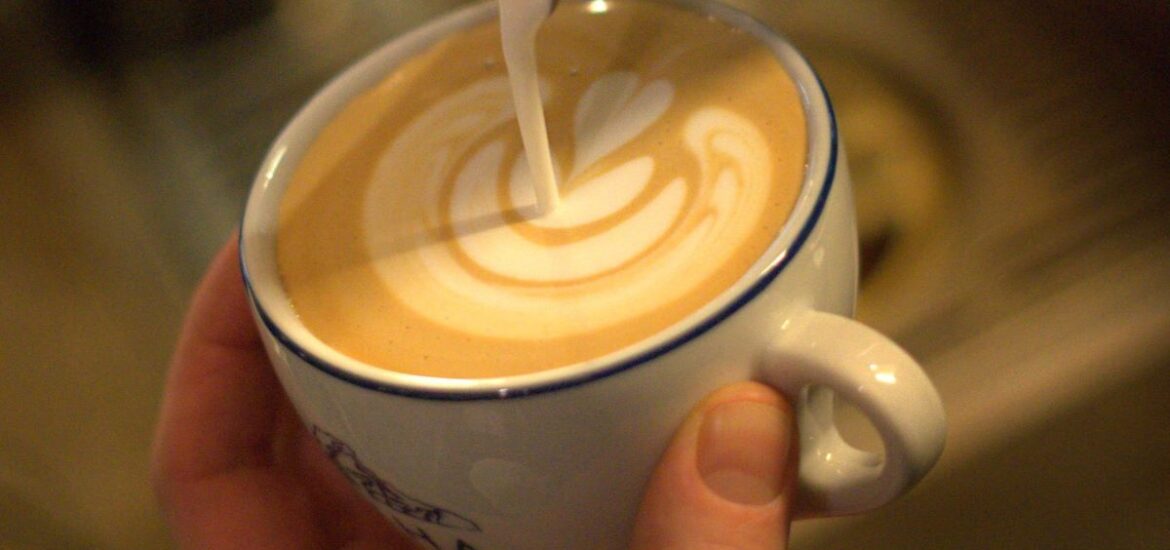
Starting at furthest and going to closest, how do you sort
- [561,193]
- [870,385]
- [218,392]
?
[218,392], [561,193], [870,385]

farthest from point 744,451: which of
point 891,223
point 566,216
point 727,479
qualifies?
point 891,223

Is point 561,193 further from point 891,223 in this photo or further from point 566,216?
point 891,223

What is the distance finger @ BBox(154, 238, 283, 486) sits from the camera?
2.07ft

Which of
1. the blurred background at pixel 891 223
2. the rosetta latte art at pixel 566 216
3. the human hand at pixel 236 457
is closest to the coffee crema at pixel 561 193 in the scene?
the rosetta latte art at pixel 566 216

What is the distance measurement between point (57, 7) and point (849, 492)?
2.33 feet

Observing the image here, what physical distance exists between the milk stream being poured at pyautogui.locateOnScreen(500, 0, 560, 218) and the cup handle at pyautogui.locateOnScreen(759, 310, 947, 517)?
129 mm

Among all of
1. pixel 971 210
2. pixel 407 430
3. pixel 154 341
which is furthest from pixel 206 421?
pixel 971 210

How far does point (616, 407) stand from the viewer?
13.8 inches

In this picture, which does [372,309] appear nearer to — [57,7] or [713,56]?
[713,56]

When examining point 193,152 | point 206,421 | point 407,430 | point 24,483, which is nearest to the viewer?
point 407,430

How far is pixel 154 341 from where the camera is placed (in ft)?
2.66

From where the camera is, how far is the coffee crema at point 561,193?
1.29 ft

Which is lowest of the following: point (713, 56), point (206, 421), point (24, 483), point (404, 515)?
point (24, 483)

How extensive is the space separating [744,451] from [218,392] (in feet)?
1.25
